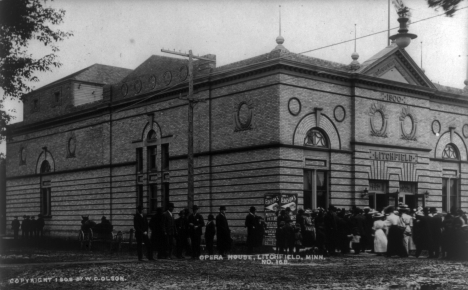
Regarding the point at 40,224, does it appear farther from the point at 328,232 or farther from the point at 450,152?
the point at 450,152

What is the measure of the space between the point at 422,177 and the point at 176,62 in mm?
14005

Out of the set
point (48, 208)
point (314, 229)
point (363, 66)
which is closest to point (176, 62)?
point (363, 66)

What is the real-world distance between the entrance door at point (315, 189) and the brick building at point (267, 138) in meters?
0.05

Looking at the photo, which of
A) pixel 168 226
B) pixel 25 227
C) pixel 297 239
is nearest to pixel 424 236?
pixel 297 239

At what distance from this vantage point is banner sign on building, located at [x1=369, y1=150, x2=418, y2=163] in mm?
28906

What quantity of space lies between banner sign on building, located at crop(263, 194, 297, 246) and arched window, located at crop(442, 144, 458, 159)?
12.5m

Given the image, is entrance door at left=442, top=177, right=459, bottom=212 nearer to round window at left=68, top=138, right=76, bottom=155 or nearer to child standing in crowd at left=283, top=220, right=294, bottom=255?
child standing in crowd at left=283, top=220, right=294, bottom=255

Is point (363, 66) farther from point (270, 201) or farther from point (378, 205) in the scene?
point (270, 201)

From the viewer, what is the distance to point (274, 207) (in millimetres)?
24906

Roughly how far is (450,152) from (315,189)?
37.6 ft

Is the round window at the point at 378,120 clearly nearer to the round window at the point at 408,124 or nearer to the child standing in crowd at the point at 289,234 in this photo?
the round window at the point at 408,124

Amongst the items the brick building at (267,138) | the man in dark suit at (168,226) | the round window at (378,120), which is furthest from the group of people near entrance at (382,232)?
the round window at (378,120)

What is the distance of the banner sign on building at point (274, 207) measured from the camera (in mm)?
24766

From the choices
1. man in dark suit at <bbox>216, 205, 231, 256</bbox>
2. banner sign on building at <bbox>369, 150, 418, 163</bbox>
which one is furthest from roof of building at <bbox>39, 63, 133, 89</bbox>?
man in dark suit at <bbox>216, 205, 231, 256</bbox>
